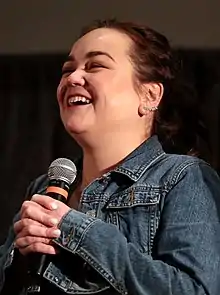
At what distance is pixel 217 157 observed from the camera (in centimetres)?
175

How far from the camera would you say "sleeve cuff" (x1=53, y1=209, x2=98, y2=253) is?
104 centimetres

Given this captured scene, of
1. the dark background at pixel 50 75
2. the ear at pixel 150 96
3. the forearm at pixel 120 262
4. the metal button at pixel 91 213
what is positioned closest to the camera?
the forearm at pixel 120 262

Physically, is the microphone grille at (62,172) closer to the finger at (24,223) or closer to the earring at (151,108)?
the finger at (24,223)

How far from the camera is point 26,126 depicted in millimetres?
1896

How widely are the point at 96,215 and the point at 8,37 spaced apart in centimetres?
106

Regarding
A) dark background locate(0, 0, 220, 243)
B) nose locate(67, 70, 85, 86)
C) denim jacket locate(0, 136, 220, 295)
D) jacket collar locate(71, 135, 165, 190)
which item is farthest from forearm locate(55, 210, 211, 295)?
dark background locate(0, 0, 220, 243)

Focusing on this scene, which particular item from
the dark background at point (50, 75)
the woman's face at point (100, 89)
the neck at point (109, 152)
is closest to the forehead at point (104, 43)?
the woman's face at point (100, 89)

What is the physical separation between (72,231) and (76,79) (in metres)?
0.29

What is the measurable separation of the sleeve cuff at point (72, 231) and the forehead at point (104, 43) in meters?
0.33

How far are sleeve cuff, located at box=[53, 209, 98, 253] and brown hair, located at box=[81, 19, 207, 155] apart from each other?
0.96ft

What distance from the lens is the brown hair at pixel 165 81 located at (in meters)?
1.26

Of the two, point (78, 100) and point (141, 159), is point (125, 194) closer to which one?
point (141, 159)

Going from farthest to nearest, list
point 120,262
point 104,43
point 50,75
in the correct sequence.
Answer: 1. point 50,75
2. point 104,43
3. point 120,262

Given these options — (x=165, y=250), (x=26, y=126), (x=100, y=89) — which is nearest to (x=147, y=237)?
(x=165, y=250)
